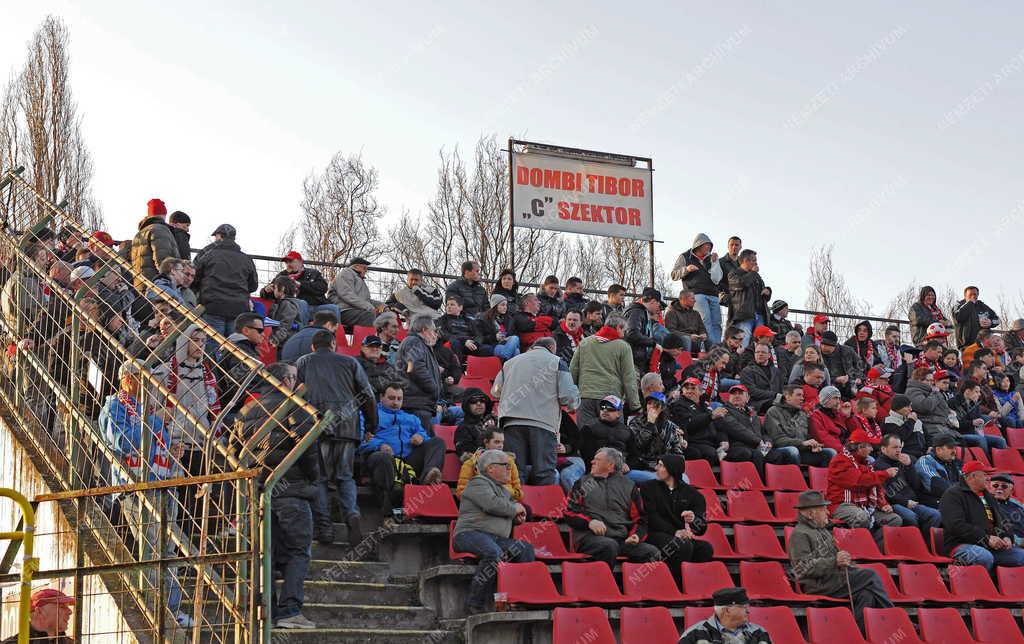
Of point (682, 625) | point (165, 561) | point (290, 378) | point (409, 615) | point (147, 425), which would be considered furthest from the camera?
point (682, 625)

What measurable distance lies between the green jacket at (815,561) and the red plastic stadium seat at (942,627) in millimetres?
757

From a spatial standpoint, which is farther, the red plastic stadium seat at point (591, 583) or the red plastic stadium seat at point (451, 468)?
the red plastic stadium seat at point (451, 468)

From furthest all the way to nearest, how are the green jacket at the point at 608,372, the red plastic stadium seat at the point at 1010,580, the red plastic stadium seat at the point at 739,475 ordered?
the red plastic stadium seat at the point at 739,475
the green jacket at the point at 608,372
the red plastic stadium seat at the point at 1010,580

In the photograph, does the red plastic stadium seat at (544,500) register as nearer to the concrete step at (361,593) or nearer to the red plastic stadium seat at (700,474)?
the concrete step at (361,593)

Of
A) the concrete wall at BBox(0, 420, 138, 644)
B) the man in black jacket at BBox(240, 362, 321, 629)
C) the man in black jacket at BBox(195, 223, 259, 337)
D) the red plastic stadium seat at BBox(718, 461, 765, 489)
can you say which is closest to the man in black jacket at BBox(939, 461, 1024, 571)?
the red plastic stadium seat at BBox(718, 461, 765, 489)

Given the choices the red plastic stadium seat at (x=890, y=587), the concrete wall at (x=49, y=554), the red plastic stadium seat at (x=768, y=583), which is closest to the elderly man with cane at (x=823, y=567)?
the red plastic stadium seat at (x=768, y=583)

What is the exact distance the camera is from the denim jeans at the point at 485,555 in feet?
28.2

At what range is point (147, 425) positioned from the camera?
645cm

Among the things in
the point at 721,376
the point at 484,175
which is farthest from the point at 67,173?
the point at 721,376

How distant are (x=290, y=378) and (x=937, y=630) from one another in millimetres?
6029

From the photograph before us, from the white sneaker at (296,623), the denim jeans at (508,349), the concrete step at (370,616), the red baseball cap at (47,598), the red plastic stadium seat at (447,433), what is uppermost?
the denim jeans at (508,349)

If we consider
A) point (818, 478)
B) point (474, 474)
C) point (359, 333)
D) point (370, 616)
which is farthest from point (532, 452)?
point (359, 333)

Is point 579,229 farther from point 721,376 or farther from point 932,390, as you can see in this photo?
point 932,390

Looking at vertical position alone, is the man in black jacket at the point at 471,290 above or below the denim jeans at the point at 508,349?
above
